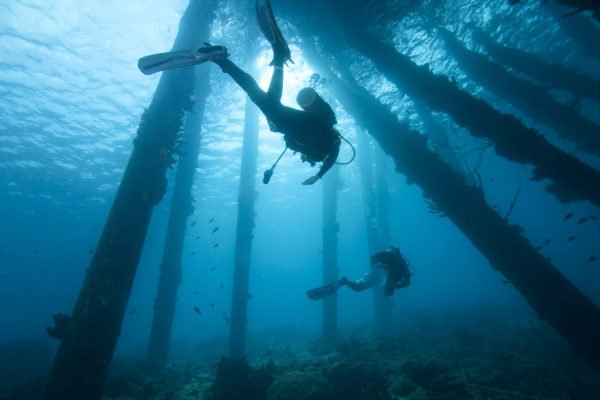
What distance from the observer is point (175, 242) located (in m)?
12.4

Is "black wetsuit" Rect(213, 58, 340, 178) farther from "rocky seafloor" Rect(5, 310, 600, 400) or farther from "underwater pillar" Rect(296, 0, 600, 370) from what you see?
"rocky seafloor" Rect(5, 310, 600, 400)

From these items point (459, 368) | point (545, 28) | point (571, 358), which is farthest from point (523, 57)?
point (459, 368)

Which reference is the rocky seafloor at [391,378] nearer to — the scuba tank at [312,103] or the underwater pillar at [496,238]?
the underwater pillar at [496,238]

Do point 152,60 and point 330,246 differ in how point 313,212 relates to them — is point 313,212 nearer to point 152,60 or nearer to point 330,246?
point 330,246

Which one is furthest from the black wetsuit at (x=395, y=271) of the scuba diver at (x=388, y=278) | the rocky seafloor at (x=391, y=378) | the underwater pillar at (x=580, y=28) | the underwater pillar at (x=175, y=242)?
the underwater pillar at (x=580, y=28)

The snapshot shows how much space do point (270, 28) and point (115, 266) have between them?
5347 millimetres

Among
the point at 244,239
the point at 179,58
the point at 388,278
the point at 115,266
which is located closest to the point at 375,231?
the point at 244,239

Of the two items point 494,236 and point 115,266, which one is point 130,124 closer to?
point 115,266

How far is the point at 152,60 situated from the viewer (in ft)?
14.8

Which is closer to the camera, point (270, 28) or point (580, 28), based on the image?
point (270, 28)

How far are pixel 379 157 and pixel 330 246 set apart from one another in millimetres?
13236

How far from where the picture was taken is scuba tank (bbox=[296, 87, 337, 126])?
13.6 feet

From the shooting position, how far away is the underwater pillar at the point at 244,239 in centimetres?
1280

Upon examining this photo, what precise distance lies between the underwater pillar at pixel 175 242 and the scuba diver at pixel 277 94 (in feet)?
22.6
